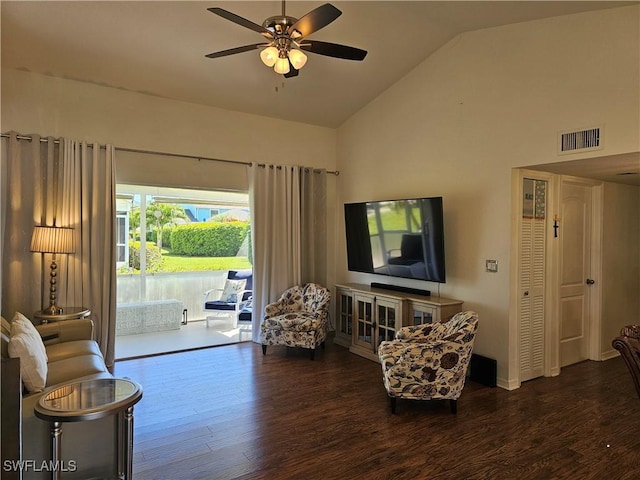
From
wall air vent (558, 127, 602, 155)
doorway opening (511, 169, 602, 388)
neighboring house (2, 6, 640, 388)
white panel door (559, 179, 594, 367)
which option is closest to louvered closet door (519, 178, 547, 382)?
doorway opening (511, 169, 602, 388)

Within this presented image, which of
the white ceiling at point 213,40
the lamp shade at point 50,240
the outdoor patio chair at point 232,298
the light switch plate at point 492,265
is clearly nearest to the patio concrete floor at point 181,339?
the outdoor patio chair at point 232,298

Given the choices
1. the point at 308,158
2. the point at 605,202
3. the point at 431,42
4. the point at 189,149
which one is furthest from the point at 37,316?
the point at 605,202

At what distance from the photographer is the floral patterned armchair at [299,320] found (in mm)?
4879

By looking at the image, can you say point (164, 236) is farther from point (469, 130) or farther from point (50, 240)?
point (469, 130)

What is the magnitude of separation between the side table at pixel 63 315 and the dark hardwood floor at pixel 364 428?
0.81 metres

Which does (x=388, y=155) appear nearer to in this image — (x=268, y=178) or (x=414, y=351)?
(x=268, y=178)

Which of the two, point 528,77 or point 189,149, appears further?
point 189,149

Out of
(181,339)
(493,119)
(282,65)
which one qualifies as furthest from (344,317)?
(282,65)

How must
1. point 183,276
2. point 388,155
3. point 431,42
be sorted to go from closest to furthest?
point 431,42
point 388,155
point 183,276

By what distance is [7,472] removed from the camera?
1819 millimetres

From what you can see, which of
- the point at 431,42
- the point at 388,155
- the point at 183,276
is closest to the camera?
the point at 431,42

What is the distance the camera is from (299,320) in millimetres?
4949

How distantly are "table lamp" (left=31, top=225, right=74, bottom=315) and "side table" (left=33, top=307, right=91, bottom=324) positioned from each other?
50 millimetres

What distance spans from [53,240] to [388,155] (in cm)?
392
